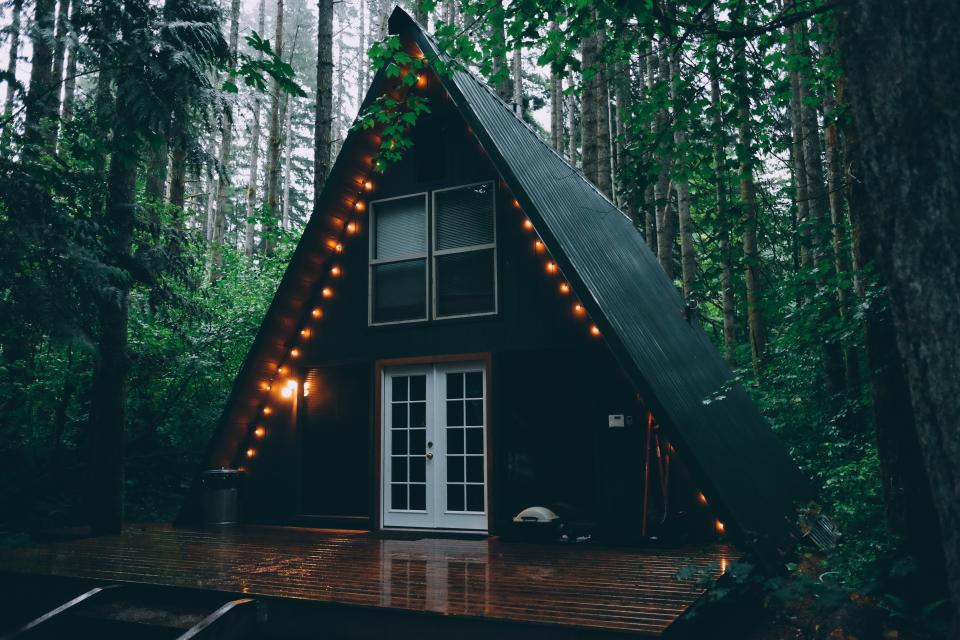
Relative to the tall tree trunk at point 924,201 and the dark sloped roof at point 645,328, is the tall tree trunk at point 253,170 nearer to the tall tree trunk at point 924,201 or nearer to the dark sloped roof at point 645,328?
the dark sloped roof at point 645,328

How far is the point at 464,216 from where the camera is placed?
27.1 ft

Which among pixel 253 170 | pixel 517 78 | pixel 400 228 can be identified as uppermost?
pixel 517 78

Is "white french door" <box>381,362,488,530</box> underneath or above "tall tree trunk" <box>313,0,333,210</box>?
underneath

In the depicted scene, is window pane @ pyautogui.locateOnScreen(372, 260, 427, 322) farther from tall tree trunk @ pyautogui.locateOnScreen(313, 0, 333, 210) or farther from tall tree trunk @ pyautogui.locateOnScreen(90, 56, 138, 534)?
tall tree trunk @ pyautogui.locateOnScreen(313, 0, 333, 210)

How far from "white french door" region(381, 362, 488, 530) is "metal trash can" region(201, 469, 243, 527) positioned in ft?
6.66

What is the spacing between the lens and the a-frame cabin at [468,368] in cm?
705

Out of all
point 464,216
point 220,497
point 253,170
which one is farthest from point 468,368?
point 253,170

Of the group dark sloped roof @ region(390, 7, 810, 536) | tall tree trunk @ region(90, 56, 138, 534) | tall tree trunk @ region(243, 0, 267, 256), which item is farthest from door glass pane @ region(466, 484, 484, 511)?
tall tree trunk @ region(243, 0, 267, 256)

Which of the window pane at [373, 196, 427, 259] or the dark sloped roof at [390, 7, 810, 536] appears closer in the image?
the dark sloped roof at [390, 7, 810, 536]

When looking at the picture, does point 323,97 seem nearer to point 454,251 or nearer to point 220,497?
point 454,251

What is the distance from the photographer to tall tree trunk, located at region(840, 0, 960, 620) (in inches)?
85.0

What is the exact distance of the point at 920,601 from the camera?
13.9 feet

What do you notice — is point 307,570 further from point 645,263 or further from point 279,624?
point 645,263

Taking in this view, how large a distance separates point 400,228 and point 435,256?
2.10ft
